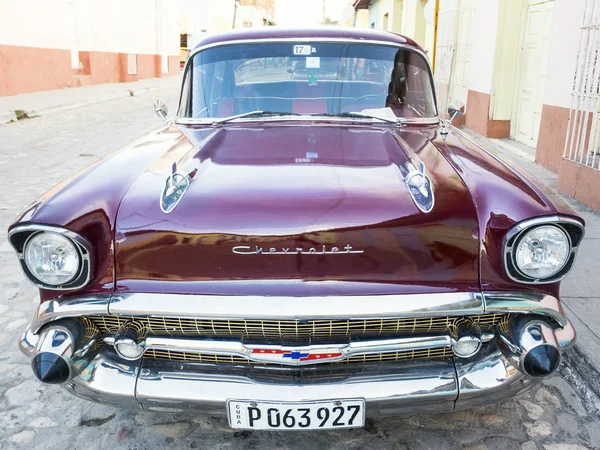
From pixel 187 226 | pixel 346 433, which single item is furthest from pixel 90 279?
pixel 346 433

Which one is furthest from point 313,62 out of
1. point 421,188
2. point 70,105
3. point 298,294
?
point 70,105

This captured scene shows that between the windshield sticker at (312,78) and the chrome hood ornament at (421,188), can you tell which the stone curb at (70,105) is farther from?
the chrome hood ornament at (421,188)

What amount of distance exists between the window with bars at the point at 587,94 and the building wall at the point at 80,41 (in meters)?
12.1

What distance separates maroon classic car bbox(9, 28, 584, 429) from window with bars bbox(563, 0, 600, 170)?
3.53m

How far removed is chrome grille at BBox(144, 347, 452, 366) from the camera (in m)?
1.92

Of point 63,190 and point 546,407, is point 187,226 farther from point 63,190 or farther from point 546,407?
point 546,407

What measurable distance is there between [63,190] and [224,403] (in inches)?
37.3

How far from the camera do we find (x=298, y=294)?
1.81 metres

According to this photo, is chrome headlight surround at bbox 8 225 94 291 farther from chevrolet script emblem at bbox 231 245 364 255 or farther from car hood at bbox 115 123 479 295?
chevrolet script emblem at bbox 231 245 364 255

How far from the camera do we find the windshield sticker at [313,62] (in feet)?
10.0

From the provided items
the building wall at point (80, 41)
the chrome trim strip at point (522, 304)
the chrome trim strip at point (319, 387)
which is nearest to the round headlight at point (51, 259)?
the chrome trim strip at point (319, 387)

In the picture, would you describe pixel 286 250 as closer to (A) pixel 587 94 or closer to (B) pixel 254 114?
(B) pixel 254 114

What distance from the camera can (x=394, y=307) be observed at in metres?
1.81

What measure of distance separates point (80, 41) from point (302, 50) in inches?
704
